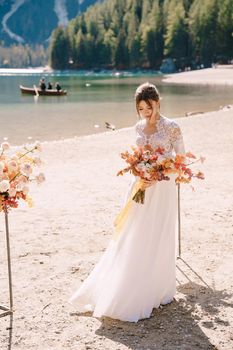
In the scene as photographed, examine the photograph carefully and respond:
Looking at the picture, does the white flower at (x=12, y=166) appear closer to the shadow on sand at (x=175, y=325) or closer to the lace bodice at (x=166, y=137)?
the lace bodice at (x=166, y=137)

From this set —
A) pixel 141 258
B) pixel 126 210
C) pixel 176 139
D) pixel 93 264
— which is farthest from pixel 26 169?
pixel 93 264

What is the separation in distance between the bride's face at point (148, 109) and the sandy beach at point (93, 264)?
80.3 inches

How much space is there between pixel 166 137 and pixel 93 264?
7.84 feet

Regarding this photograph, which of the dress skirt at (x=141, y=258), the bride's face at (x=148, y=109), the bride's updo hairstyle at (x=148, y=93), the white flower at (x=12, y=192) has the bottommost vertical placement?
the dress skirt at (x=141, y=258)

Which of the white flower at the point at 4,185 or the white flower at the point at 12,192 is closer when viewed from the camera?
the white flower at the point at 4,185

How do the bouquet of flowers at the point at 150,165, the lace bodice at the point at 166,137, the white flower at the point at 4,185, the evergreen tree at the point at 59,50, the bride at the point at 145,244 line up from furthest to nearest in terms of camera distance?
the evergreen tree at the point at 59,50, the lace bodice at the point at 166,137, the bride at the point at 145,244, the bouquet of flowers at the point at 150,165, the white flower at the point at 4,185

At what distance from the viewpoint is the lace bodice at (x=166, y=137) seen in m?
5.33

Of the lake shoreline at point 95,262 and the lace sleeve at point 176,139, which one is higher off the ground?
the lace sleeve at point 176,139

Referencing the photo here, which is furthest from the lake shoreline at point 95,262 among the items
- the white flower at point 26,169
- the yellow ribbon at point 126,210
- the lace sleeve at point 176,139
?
the lace sleeve at point 176,139

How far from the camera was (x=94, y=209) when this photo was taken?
385 inches

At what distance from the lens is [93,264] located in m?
6.95

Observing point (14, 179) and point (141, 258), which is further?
point (141, 258)

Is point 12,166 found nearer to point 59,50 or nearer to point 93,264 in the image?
point 93,264

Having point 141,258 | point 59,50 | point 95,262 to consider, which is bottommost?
point 95,262
